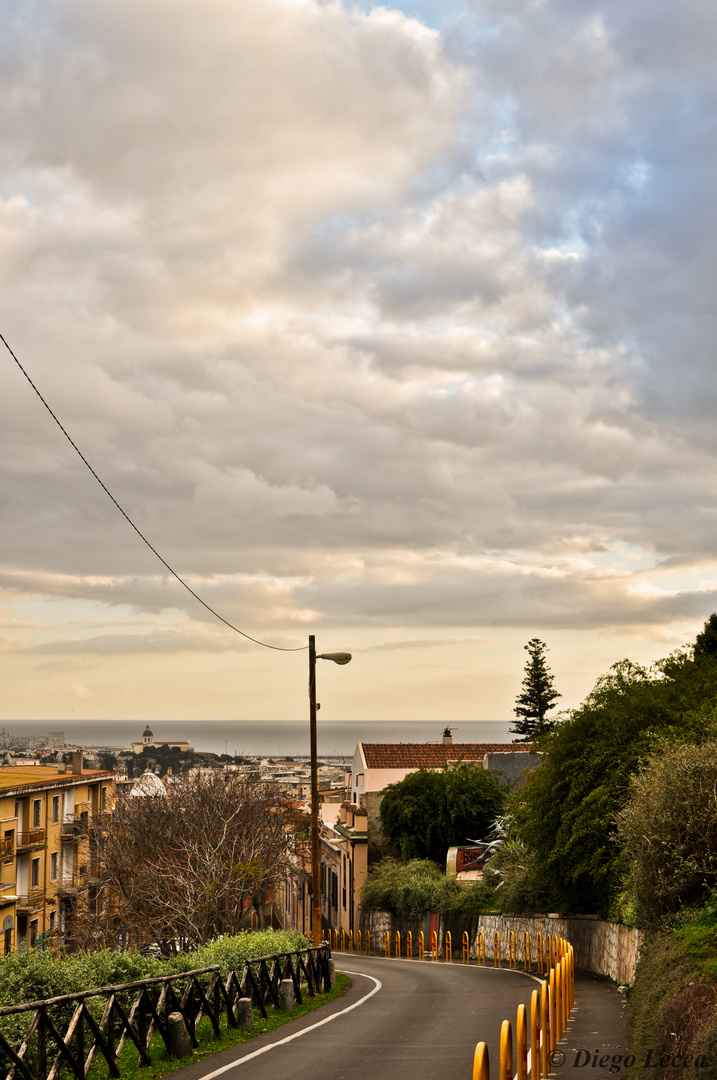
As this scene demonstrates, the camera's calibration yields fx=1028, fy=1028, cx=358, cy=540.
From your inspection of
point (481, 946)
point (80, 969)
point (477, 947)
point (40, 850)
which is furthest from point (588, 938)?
point (40, 850)

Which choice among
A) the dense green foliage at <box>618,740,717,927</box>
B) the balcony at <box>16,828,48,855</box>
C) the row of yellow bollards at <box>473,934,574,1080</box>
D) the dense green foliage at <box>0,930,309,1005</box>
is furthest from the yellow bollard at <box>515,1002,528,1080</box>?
the balcony at <box>16,828,48,855</box>

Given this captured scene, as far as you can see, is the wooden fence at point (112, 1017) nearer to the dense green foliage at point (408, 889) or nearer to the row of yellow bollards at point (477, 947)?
the row of yellow bollards at point (477, 947)

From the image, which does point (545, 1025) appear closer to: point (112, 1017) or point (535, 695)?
point (112, 1017)

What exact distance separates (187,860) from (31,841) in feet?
64.0

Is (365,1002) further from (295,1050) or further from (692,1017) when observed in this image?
(692,1017)

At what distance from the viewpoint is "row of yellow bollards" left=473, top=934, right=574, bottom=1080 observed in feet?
28.1

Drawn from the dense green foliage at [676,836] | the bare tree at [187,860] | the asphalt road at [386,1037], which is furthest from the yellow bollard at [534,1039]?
the bare tree at [187,860]

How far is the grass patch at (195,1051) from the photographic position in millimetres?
12125

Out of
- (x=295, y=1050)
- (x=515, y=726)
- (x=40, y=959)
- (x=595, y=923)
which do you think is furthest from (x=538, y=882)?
(x=515, y=726)

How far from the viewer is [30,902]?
160 ft

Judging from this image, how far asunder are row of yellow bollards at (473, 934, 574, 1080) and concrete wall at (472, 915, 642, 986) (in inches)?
233

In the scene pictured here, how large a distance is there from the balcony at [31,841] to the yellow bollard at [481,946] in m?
22.1

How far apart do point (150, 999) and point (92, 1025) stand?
1873 mm

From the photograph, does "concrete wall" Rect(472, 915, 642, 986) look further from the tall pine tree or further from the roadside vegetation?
the tall pine tree
